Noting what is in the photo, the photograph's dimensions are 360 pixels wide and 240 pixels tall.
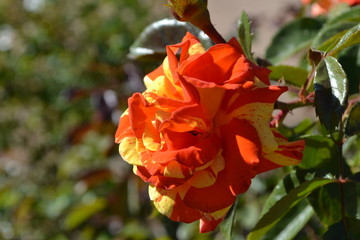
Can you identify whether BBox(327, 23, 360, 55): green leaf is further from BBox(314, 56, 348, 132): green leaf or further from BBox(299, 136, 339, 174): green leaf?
BBox(299, 136, 339, 174): green leaf

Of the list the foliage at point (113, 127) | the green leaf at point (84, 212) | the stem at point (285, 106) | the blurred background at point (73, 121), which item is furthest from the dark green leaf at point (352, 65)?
the green leaf at point (84, 212)

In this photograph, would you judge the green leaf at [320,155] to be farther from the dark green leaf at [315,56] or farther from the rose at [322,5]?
the rose at [322,5]

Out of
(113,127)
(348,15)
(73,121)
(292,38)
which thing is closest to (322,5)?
(292,38)

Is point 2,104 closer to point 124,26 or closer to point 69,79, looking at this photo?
point 69,79

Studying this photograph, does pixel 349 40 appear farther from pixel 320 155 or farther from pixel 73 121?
pixel 73 121

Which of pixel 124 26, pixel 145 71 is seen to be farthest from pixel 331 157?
pixel 124 26

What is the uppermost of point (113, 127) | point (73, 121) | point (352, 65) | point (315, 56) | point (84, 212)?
point (315, 56)

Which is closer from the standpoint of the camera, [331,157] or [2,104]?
[331,157]
